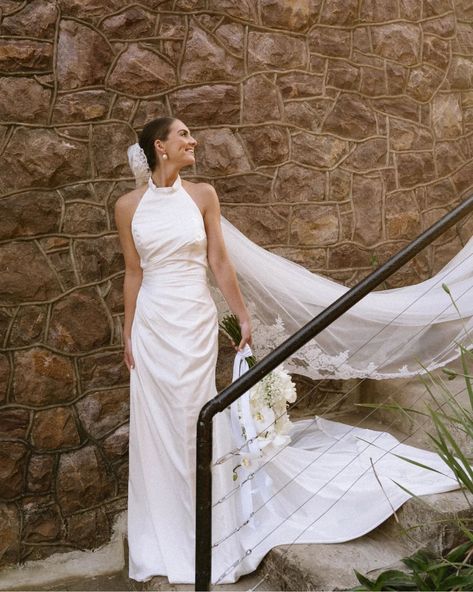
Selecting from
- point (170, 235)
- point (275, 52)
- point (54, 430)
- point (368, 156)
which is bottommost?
point (54, 430)

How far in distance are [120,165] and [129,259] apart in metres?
0.78

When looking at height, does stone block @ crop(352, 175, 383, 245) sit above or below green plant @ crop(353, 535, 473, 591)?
above

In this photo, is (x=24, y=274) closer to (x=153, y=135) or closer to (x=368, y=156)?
(x=153, y=135)

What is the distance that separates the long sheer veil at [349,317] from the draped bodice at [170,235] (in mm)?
264

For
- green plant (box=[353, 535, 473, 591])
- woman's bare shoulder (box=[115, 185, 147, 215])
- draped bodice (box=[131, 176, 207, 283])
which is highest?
woman's bare shoulder (box=[115, 185, 147, 215])

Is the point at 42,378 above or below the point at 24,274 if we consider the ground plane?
below

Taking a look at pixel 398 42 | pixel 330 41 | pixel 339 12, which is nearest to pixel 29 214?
pixel 330 41

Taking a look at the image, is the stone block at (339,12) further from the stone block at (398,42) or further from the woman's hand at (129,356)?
the woman's hand at (129,356)

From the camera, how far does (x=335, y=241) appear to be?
13.4 feet

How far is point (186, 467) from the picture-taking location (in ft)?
9.00

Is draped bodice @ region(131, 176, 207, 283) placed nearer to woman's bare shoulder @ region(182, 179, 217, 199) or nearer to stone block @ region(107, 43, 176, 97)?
woman's bare shoulder @ region(182, 179, 217, 199)

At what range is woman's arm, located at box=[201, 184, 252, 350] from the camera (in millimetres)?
2873

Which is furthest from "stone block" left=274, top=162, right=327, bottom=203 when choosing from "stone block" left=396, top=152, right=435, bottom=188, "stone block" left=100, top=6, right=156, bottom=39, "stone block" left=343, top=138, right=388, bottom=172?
"stone block" left=100, top=6, right=156, bottom=39

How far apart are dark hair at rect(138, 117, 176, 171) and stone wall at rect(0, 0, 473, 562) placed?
2.13 ft
